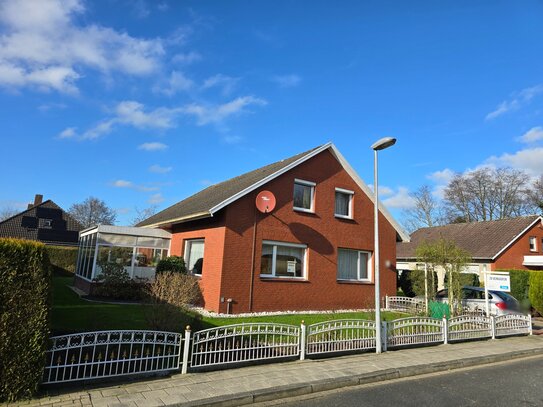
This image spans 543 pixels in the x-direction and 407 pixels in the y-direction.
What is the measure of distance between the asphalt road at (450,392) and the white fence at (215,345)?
1.57 m

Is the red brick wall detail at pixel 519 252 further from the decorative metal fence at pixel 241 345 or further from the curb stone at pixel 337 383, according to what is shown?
the decorative metal fence at pixel 241 345

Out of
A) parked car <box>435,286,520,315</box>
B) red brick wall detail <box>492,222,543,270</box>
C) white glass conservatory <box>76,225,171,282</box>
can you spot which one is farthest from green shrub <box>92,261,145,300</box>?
red brick wall detail <box>492,222,543,270</box>

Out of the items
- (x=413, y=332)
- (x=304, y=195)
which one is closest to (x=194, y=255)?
(x=304, y=195)

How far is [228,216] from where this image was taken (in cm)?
1425

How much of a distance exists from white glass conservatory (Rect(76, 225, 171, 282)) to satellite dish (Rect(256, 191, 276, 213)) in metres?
6.26

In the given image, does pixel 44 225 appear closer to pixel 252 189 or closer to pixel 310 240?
pixel 252 189

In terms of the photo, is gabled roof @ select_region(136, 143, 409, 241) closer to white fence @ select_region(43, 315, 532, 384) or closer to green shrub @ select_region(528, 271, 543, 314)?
green shrub @ select_region(528, 271, 543, 314)

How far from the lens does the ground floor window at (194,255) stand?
1603 centimetres

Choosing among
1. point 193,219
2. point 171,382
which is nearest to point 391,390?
point 171,382

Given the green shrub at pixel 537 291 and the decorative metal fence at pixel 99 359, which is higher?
the green shrub at pixel 537 291

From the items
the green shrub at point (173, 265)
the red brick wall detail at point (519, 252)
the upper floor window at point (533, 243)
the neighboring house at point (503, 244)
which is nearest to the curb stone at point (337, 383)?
the green shrub at point (173, 265)

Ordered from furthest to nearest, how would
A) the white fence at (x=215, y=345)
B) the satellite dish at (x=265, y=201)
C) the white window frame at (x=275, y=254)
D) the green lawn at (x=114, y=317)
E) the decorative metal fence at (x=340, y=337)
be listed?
the white window frame at (x=275, y=254) → the satellite dish at (x=265, y=201) → the green lawn at (x=114, y=317) → the decorative metal fence at (x=340, y=337) → the white fence at (x=215, y=345)

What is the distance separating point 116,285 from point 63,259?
18.3 meters

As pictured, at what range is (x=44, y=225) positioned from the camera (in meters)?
41.5
